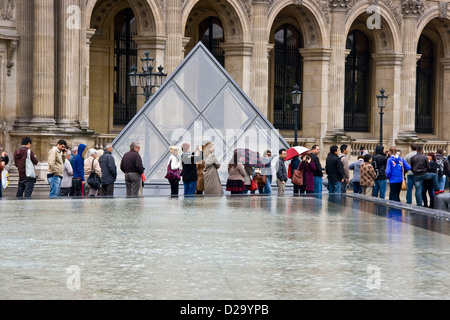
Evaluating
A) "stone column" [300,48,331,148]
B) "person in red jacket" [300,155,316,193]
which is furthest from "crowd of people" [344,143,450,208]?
"stone column" [300,48,331,148]

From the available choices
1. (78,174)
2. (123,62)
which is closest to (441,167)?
(78,174)

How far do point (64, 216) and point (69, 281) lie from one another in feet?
14.6

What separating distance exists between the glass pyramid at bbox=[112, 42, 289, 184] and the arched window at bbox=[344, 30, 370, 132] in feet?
66.5

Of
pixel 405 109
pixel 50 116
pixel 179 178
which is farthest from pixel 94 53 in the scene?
pixel 179 178

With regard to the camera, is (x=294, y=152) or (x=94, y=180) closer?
(x=94, y=180)

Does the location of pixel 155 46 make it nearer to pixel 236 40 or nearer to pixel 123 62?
pixel 236 40

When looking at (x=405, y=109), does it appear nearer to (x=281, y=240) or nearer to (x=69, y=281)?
(x=281, y=240)

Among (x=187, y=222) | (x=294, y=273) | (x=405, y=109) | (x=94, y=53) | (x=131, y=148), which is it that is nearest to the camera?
(x=294, y=273)

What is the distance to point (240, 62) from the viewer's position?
2911 centimetres

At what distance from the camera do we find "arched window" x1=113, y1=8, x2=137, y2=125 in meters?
30.4

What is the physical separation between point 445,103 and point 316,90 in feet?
29.2

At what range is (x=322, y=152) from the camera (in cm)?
3150

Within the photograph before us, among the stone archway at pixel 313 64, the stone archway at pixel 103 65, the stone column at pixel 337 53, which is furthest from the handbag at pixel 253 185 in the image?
the stone column at pixel 337 53
